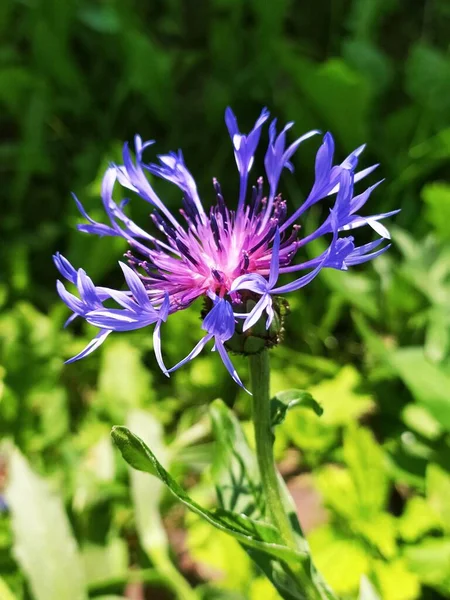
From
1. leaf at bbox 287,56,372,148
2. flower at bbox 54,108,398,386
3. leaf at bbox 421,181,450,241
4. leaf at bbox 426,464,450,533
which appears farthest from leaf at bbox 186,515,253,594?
leaf at bbox 287,56,372,148

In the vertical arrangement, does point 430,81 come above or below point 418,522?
above

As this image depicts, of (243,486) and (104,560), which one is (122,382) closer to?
(104,560)

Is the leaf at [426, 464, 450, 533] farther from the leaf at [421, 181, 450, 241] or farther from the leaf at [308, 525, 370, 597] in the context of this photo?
the leaf at [421, 181, 450, 241]

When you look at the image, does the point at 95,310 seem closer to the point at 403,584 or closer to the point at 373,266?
the point at 403,584

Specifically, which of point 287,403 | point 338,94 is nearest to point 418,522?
point 287,403

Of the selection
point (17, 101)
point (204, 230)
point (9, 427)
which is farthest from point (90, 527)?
point (17, 101)

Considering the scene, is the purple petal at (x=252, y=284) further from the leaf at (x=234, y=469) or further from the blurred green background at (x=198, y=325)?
the blurred green background at (x=198, y=325)
